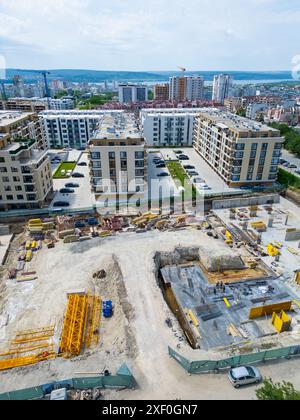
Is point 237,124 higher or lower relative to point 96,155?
higher

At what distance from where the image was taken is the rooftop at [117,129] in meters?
53.7

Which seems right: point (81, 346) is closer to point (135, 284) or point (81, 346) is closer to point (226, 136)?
point (135, 284)

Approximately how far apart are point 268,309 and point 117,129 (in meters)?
46.3

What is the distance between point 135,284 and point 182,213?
22.7 meters

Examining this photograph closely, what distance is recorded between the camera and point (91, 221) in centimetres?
4916

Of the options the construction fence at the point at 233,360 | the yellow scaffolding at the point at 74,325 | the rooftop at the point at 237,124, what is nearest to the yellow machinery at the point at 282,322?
the construction fence at the point at 233,360

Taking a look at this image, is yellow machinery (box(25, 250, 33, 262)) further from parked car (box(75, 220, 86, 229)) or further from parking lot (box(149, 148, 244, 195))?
parking lot (box(149, 148, 244, 195))

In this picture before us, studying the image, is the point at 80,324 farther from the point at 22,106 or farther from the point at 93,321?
the point at 22,106

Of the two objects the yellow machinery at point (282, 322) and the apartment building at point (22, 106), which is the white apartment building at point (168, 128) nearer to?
the apartment building at point (22, 106)

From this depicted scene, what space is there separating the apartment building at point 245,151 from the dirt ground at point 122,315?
23.3m

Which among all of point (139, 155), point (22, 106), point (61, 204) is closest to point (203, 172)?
point (139, 155)

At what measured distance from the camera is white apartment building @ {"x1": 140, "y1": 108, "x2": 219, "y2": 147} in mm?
90750

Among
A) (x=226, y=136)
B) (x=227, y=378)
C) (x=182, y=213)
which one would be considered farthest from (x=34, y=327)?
(x=226, y=136)

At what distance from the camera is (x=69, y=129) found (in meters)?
90.7
